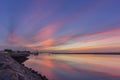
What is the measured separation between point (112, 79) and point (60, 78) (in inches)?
300

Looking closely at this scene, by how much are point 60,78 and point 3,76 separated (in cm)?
1654

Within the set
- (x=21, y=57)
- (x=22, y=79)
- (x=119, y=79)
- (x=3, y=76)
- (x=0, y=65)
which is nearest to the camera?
(x=3, y=76)

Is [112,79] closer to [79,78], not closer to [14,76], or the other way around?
[79,78]

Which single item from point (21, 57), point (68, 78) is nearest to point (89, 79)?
point (68, 78)

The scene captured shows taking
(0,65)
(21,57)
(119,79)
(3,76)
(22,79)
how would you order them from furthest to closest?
(21,57) < (119,79) < (0,65) < (22,79) < (3,76)

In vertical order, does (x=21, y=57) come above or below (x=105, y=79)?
above

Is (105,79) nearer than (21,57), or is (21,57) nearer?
(105,79)

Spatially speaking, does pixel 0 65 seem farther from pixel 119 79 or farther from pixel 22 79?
pixel 119 79

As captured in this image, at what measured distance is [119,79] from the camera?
25.0m

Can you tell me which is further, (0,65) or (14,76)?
(0,65)

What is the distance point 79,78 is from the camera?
25688mm

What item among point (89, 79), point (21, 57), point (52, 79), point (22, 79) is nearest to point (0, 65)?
point (22, 79)

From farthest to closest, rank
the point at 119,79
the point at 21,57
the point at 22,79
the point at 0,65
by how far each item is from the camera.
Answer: the point at 21,57 < the point at 119,79 < the point at 0,65 < the point at 22,79

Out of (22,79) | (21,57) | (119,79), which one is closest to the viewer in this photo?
(22,79)
